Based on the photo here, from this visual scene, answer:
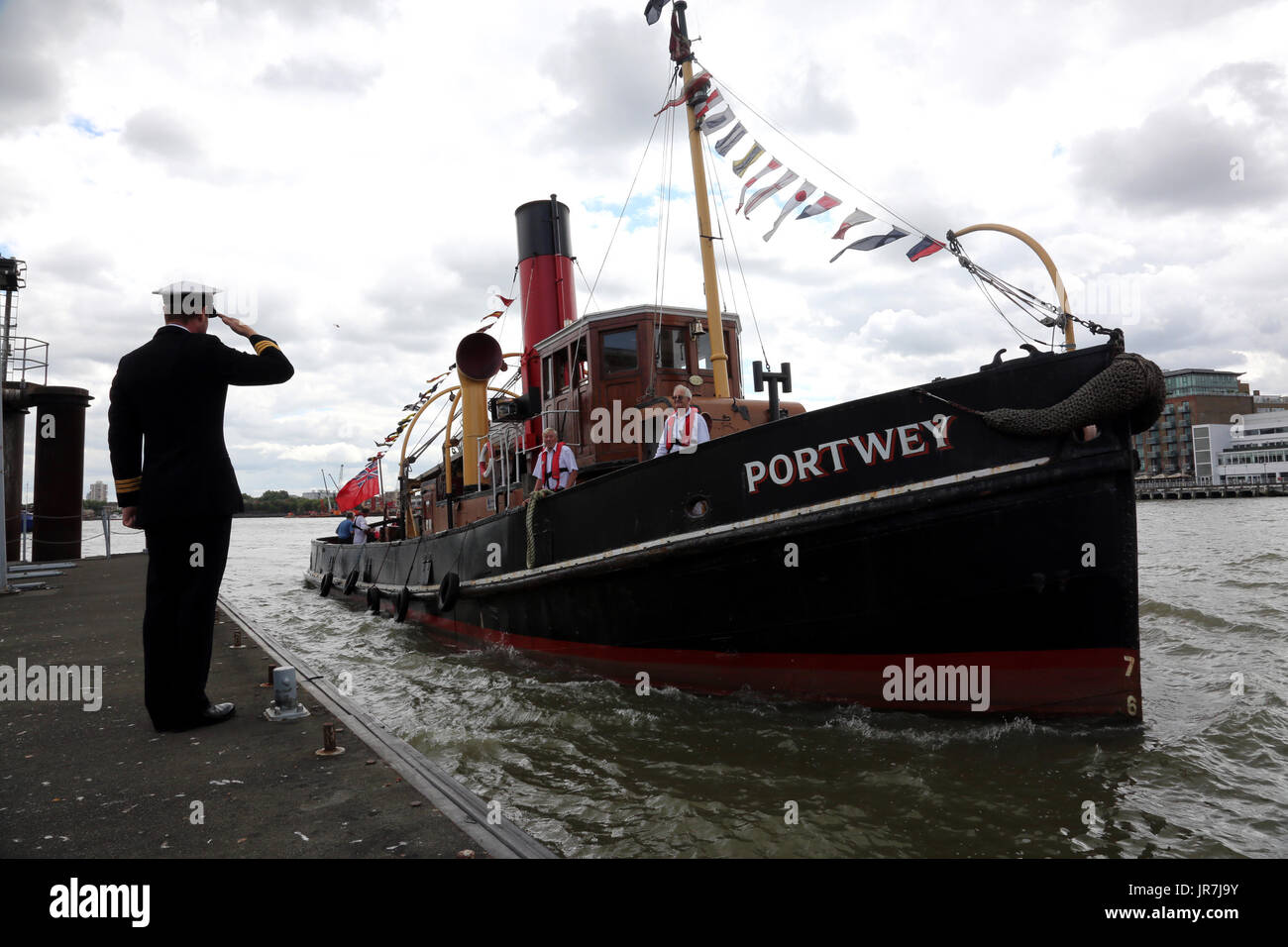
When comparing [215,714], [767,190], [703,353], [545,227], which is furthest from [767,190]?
[215,714]

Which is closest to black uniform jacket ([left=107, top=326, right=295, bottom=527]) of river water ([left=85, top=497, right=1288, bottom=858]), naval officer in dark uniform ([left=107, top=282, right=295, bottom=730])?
naval officer in dark uniform ([left=107, top=282, right=295, bottom=730])

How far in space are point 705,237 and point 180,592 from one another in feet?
17.8

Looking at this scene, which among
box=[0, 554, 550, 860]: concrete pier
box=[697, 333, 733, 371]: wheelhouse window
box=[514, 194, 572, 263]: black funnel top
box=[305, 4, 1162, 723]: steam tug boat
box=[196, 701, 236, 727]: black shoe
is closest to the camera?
box=[0, 554, 550, 860]: concrete pier

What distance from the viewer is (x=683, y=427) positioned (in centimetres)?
575

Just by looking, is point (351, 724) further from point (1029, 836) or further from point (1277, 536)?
point (1277, 536)

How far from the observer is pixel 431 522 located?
11.4 metres

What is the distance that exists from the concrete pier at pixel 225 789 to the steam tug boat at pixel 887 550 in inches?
96.8

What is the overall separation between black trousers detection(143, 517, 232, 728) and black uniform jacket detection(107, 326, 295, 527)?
9 cm

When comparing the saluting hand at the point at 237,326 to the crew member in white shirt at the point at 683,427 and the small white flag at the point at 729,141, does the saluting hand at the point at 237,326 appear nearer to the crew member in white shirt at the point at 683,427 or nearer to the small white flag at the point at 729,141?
the crew member in white shirt at the point at 683,427

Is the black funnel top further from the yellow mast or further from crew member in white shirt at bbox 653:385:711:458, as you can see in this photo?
crew member in white shirt at bbox 653:385:711:458

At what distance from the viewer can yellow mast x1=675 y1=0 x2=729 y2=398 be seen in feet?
22.9

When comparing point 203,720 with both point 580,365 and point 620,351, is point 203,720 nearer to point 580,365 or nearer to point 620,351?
point 620,351

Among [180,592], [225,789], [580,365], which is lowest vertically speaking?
[225,789]

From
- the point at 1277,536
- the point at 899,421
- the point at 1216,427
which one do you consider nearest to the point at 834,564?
the point at 899,421
